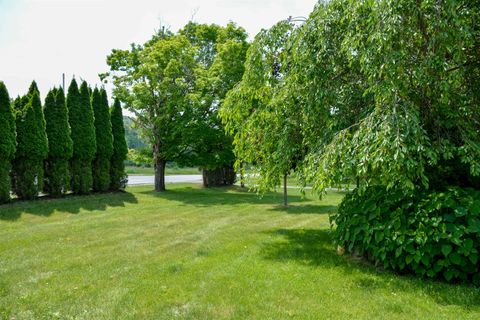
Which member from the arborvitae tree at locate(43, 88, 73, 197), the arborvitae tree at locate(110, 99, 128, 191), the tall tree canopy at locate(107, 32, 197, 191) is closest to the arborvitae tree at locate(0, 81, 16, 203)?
the arborvitae tree at locate(43, 88, 73, 197)

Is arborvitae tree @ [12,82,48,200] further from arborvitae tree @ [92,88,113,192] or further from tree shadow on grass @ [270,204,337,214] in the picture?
tree shadow on grass @ [270,204,337,214]

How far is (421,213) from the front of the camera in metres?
4.71

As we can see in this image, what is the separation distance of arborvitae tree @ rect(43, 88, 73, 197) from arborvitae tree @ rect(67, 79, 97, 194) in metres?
0.58

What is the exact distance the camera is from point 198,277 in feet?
16.1

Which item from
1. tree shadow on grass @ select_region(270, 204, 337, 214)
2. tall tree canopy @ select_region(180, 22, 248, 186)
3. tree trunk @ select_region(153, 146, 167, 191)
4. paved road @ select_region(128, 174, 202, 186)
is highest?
tall tree canopy @ select_region(180, 22, 248, 186)

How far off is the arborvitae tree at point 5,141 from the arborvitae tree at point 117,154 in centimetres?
513

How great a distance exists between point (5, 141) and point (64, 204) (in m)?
2.60

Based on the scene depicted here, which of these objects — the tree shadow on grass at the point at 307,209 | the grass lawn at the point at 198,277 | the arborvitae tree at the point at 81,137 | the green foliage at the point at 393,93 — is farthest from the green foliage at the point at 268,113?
the arborvitae tree at the point at 81,137

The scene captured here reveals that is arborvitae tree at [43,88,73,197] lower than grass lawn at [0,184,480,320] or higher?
higher

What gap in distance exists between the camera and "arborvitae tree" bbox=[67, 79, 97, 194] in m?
13.8

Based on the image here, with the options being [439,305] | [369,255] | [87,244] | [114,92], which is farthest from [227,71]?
[439,305]

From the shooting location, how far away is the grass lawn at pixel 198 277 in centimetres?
383

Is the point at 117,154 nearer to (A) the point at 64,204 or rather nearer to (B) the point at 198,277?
(A) the point at 64,204

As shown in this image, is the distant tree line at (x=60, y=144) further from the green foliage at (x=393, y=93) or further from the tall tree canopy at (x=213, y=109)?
the green foliage at (x=393, y=93)
